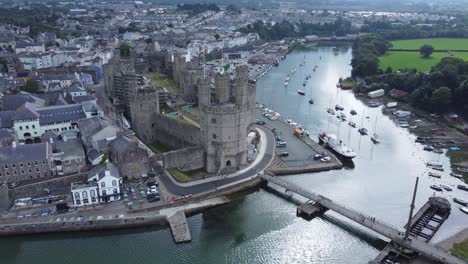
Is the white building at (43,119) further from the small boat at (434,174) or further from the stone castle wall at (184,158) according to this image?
the small boat at (434,174)

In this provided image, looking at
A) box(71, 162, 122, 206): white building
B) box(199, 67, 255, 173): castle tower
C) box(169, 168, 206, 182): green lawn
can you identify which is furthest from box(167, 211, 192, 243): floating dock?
box(199, 67, 255, 173): castle tower

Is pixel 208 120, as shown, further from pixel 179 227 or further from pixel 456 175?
pixel 456 175

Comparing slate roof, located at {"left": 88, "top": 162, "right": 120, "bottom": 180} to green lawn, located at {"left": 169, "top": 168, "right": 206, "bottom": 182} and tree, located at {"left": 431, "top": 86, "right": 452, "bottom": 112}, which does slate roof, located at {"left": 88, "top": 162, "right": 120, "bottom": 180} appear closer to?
green lawn, located at {"left": 169, "top": 168, "right": 206, "bottom": 182}

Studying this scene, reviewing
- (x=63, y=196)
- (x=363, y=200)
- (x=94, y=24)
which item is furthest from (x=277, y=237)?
(x=94, y=24)

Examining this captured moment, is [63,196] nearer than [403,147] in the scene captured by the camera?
Yes

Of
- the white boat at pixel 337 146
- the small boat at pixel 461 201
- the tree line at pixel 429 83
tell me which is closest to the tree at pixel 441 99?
the tree line at pixel 429 83

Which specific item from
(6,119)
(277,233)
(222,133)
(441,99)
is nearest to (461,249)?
(277,233)

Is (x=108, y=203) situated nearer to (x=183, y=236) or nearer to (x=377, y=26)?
(x=183, y=236)
